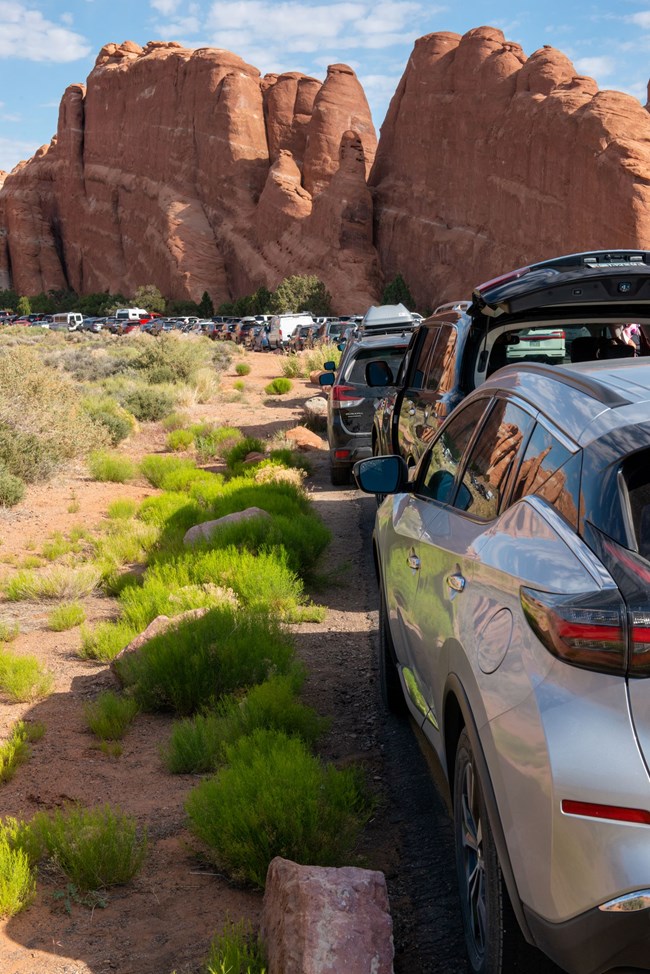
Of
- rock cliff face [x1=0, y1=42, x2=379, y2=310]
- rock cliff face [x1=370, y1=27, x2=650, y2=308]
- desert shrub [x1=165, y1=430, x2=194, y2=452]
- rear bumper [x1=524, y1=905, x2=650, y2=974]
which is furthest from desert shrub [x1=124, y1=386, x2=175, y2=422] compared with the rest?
rock cliff face [x1=0, y1=42, x2=379, y2=310]

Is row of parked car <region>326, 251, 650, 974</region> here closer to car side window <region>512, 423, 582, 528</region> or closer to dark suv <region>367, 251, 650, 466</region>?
car side window <region>512, 423, 582, 528</region>

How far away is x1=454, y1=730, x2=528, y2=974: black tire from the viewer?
257 centimetres

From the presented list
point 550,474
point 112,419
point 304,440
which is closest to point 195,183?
point 112,419

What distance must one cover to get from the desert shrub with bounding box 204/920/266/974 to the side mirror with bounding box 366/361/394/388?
6.38 meters

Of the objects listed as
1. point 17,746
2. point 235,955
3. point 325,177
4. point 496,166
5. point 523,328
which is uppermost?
point 325,177

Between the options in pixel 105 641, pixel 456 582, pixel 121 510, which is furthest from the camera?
pixel 121 510

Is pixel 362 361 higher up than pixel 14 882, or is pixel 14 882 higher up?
pixel 362 361

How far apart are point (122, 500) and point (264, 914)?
9.88 meters

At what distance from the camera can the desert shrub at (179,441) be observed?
18141mm

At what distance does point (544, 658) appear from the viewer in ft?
7.43

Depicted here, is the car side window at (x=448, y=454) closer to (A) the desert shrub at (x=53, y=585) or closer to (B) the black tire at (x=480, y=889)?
(B) the black tire at (x=480, y=889)

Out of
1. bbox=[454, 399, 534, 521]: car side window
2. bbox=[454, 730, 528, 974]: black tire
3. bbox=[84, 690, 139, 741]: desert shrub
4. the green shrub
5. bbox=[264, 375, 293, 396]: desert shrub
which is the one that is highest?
bbox=[454, 399, 534, 521]: car side window

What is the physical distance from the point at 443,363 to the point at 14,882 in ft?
15.0

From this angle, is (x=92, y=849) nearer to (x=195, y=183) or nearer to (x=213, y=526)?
(x=213, y=526)
